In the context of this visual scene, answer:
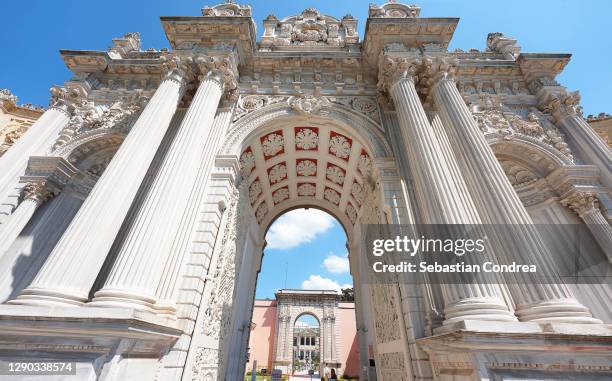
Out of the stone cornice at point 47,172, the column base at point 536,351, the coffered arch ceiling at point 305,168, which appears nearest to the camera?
the column base at point 536,351

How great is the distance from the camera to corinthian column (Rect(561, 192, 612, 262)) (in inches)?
223

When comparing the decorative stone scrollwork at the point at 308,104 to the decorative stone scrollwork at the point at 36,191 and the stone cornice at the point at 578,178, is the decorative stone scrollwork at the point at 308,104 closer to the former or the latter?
the stone cornice at the point at 578,178

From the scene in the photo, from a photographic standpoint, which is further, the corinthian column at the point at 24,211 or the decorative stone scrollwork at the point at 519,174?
the decorative stone scrollwork at the point at 519,174

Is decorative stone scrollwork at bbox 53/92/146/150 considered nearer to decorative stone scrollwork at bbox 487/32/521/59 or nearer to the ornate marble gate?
the ornate marble gate

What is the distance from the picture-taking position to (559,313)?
3.46 meters

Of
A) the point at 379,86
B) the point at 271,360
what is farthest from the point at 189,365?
the point at 271,360

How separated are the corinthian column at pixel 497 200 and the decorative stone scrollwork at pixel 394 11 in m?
2.66

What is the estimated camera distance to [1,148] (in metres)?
10.5

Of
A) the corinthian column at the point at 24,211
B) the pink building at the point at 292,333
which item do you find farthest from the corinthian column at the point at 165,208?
the pink building at the point at 292,333

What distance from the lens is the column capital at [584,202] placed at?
603cm

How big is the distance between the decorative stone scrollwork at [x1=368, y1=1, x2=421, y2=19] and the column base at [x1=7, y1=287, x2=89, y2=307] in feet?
34.2
